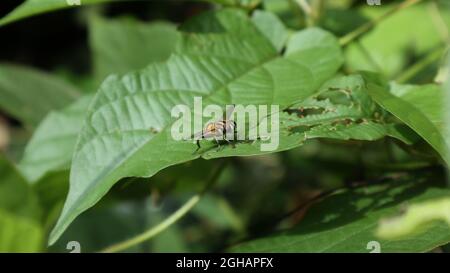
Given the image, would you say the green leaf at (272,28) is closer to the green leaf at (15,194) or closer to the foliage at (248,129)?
the foliage at (248,129)

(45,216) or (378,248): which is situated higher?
(45,216)

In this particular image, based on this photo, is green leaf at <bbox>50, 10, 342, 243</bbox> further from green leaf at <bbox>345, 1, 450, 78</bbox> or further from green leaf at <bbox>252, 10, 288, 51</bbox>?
green leaf at <bbox>345, 1, 450, 78</bbox>

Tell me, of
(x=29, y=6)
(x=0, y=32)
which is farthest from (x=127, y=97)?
(x=0, y=32)

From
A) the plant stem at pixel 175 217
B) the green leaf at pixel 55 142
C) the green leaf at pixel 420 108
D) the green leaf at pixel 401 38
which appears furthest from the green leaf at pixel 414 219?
the green leaf at pixel 401 38

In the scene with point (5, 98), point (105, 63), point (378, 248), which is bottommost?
point (378, 248)

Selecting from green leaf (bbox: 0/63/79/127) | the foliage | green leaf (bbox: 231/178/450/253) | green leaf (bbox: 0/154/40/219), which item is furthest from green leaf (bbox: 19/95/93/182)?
green leaf (bbox: 231/178/450/253)
